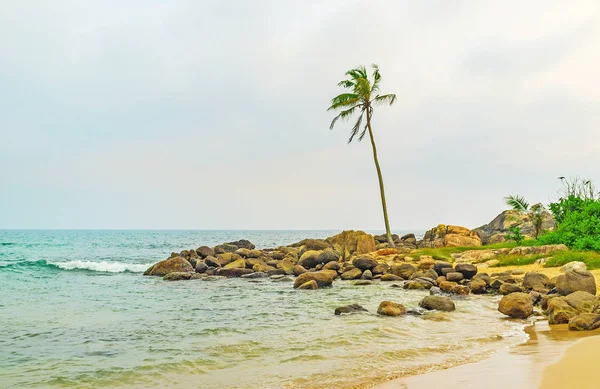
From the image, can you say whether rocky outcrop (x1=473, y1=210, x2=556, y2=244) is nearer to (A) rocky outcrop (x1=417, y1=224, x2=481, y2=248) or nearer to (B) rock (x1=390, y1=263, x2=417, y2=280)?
(A) rocky outcrop (x1=417, y1=224, x2=481, y2=248)

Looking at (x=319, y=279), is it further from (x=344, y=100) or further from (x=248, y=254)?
(x=344, y=100)

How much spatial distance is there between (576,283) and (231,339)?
31.3ft

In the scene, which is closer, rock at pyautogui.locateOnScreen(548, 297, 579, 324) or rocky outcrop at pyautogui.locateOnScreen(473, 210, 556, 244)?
rock at pyautogui.locateOnScreen(548, 297, 579, 324)

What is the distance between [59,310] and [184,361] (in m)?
7.92

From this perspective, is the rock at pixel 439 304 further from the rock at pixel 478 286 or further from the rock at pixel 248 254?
the rock at pixel 248 254

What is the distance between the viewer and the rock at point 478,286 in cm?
1627

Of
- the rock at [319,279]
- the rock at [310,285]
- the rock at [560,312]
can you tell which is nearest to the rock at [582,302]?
the rock at [560,312]

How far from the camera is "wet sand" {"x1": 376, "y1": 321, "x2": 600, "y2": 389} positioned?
5812mm

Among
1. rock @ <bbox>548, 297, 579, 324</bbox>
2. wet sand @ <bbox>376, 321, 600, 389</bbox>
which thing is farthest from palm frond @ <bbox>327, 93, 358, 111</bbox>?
wet sand @ <bbox>376, 321, 600, 389</bbox>

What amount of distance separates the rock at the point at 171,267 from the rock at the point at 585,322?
2032 centimetres

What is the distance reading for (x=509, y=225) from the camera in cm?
3694

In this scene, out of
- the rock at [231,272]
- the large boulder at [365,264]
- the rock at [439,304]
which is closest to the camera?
the rock at [439,304]

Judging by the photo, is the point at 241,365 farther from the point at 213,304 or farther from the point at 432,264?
the point at 432,264

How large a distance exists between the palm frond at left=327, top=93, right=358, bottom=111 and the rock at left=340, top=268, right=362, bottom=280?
14.1 metres
